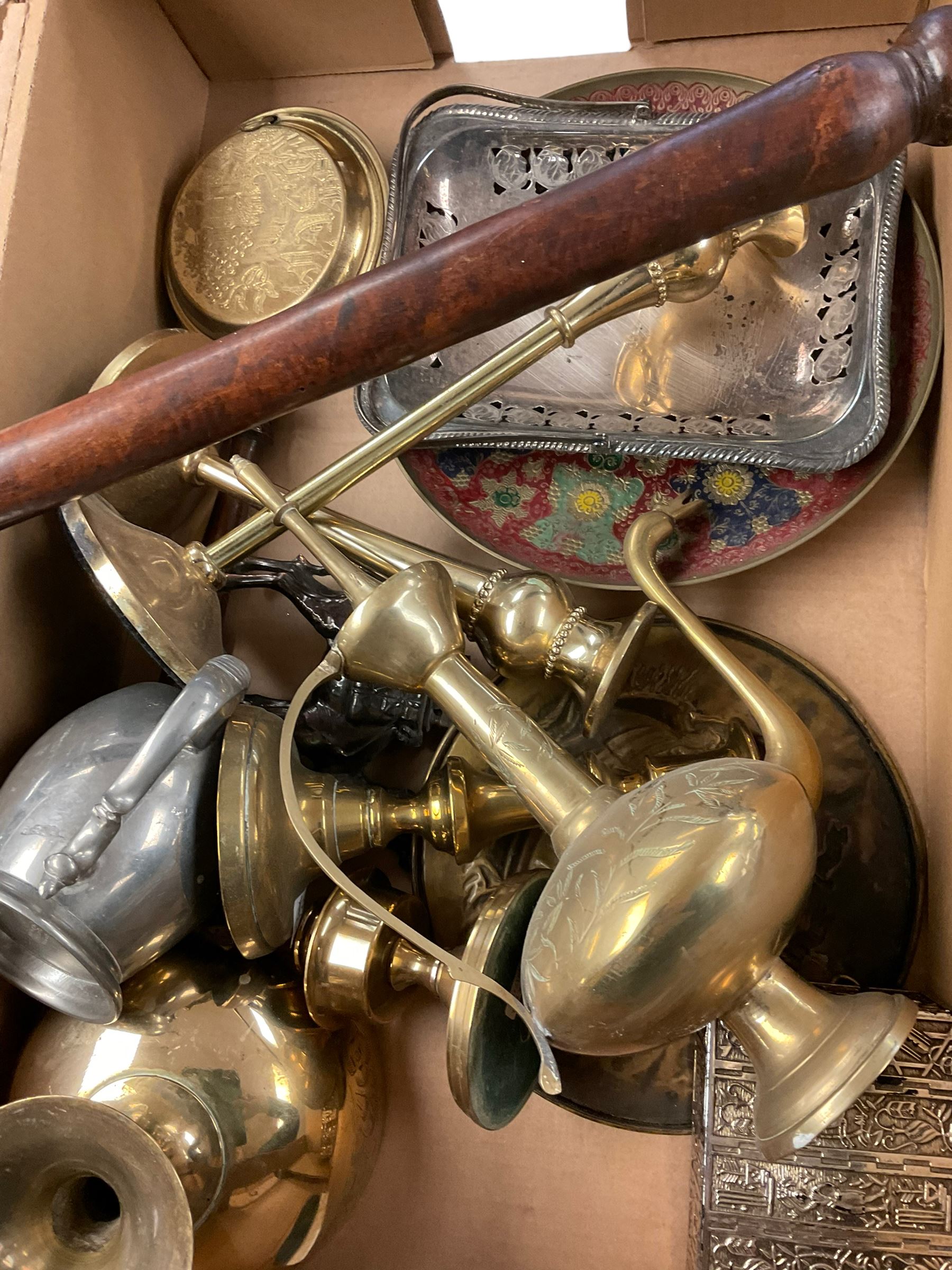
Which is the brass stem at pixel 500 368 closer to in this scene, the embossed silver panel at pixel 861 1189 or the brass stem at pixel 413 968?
the brass stem at pixel 413 968

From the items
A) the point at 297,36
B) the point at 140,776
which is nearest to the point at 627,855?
the point at 140,776

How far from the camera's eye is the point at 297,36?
876 mm

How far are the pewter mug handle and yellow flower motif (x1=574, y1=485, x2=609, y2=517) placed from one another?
329 mm

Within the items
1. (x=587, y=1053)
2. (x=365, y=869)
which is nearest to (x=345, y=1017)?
(x=365, y=869)

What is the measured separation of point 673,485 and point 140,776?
1.45 ft

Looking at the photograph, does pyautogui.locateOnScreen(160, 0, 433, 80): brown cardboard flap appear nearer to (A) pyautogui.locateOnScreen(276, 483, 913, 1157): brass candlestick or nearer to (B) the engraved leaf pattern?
(A) pyautogui.locateOnScreen(276, 483, 913, 1157): brass candlestick

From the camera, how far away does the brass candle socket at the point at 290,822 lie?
1.87ft

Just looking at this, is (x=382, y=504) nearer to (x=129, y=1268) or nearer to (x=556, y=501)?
(x=556, y=501)

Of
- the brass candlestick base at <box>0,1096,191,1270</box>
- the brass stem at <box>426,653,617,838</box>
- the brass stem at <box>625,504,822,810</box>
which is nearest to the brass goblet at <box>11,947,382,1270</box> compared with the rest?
the brass candlestick base at <box>0,1096,191,1270</box>

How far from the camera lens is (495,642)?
623 millimetres

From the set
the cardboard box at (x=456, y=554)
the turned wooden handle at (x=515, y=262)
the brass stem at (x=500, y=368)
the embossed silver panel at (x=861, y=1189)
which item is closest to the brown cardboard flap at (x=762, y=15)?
the cardboard box at (x=456, y=554)

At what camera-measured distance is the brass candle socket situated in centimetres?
57

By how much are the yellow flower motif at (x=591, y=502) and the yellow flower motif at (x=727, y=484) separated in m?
0.08

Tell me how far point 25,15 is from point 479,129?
0.35 meters
